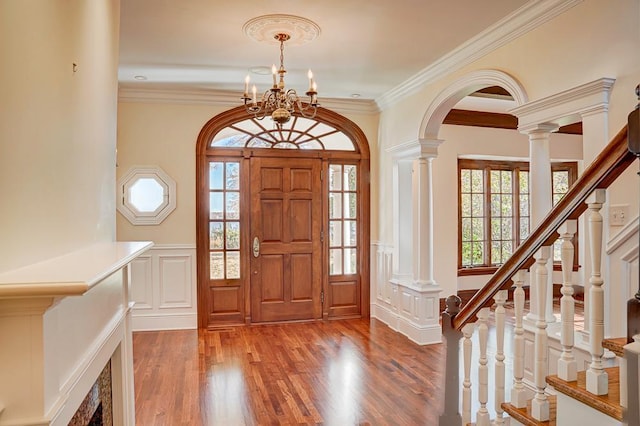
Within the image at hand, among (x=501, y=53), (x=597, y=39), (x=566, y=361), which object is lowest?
(x=566, y=361)

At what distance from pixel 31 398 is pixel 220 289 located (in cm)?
458

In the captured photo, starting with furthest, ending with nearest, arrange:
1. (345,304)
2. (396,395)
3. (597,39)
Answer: (345,304)
(396,395)
(597,39)

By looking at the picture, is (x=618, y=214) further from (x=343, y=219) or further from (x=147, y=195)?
(x=147, y=195)

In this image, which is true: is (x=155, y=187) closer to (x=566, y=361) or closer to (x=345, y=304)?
(x=345, y=304)

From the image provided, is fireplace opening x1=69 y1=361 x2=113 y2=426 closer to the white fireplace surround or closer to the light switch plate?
the white fireplace surround

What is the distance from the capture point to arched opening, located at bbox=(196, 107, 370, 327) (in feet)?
17.8

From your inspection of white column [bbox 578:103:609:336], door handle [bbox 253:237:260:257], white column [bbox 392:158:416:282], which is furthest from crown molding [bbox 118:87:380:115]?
white column [bbox 578:103:609:336]

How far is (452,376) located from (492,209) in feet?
16.7

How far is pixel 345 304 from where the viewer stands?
5852 mm

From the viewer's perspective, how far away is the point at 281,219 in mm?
5566

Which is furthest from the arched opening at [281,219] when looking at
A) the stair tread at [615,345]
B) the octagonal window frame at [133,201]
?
the stair tread at [615,345]

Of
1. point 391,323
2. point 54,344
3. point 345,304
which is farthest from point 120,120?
point 54,344

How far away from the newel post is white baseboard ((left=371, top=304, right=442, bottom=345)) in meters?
2.35

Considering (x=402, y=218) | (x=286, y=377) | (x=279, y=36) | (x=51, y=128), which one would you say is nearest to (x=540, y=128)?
(x=279, y=36)
